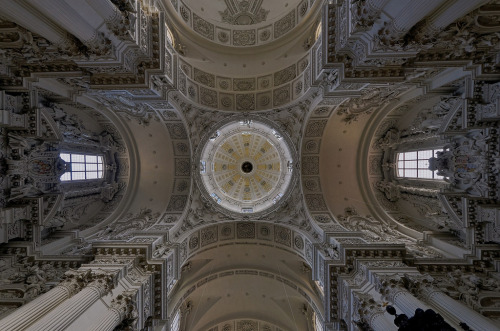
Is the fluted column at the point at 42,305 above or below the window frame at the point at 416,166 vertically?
below

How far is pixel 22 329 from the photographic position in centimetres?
688

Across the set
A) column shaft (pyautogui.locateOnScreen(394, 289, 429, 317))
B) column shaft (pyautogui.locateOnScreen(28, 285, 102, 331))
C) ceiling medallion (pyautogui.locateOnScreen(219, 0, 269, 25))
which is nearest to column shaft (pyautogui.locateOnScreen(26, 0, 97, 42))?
column shaft (pyautogui.locateOnScreen(28, 285, 102, 331))

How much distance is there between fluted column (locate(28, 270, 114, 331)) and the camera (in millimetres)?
7309

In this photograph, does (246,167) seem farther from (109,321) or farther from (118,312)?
(109,321)

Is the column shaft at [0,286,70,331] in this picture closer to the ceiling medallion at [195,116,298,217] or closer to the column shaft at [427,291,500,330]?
the ceiling medallion at [195,116,298,217]

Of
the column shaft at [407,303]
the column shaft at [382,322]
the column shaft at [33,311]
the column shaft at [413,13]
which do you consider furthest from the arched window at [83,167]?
the column shaft at [407,303]

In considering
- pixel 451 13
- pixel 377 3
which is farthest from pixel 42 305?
pixel 451 13

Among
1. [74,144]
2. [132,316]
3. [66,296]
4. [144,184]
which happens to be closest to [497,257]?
[132,316]

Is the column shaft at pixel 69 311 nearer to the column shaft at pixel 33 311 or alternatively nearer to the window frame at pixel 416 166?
the column shaft at pixel 33 311

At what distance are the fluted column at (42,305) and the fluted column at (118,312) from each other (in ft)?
5.03

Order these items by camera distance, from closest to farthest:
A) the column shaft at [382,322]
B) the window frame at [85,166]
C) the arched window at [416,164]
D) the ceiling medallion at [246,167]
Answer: the column shaft at [382,322] → the arched window at [416,164] → the window frame at [85,166] → the ceiling medallion at [246,167]

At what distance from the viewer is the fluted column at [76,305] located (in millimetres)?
7309

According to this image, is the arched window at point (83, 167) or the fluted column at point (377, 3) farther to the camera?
the arched window at point (83, 167)

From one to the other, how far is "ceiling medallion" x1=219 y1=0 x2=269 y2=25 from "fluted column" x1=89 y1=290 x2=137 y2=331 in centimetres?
1863
